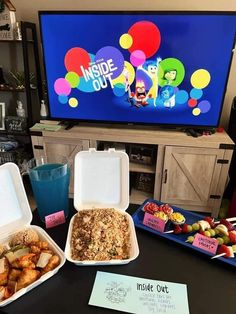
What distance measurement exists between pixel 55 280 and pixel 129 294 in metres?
0.24

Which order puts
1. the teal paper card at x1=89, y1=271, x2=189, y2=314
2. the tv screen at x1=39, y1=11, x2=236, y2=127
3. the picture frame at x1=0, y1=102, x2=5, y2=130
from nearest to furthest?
the teal paper card at x1=89, y1=271, x2=189, y2=314
the tv screen at x1=39, y1=11, x2=236, y2=127
the picture frame at x1=0, y1=102, x2=5, y2=130

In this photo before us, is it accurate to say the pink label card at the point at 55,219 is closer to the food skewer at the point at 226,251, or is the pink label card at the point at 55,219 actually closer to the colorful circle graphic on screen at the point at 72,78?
the food skewer at the point at 226,251

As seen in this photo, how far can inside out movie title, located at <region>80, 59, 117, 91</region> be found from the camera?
1885mm

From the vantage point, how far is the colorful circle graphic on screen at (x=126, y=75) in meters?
1.87

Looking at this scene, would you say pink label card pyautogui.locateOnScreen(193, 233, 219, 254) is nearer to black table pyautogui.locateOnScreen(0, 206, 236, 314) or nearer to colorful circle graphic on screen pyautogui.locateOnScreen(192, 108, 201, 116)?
black table pyautogui.locateOnScreen(0, 206, 236, 314)

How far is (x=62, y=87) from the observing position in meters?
2.02

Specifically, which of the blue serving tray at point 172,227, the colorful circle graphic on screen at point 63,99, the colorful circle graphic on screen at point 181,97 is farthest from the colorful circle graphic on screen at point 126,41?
the blue serving tray at point 172,227

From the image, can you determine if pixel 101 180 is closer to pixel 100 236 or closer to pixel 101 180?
pixel 101 180

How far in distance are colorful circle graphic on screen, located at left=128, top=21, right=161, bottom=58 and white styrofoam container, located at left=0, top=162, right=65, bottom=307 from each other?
1.37 meters

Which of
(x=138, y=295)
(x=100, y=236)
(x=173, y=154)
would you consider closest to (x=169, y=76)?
(x=173, y=154)

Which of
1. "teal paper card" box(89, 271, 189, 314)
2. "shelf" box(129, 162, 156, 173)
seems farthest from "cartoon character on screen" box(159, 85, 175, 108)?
"teal paper card" box(89, 271, 189, 314)

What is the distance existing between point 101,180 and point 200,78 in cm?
128

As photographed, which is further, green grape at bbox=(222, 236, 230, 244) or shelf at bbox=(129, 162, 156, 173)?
shelf at bbox=(129, 162, 156, 173)

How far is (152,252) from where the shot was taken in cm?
89
